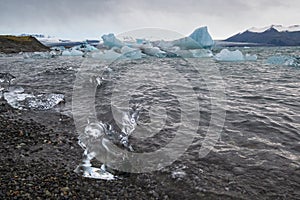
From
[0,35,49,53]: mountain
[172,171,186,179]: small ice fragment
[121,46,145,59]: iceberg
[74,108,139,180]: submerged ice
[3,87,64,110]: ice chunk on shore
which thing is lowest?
[172,171,186,179]: small ice fragment

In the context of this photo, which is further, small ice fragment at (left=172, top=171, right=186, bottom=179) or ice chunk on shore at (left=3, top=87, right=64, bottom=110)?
ice chunk on shore at (left=3, top=87, right=64, bottom=110)

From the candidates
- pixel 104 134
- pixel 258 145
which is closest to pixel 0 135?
pixel 104 134

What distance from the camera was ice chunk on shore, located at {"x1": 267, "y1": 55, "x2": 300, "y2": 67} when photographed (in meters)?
18.8

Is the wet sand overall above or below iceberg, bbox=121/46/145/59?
below

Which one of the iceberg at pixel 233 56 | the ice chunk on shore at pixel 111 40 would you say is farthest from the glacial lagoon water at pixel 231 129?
the ice chunk on shore at pixel 111 40

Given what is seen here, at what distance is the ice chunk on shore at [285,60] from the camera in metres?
18.8

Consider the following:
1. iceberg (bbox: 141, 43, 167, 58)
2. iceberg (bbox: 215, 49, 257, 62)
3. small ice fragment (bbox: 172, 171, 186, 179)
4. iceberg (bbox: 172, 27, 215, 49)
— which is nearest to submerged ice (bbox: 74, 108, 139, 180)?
small ice fragment (bbox: 172, 171, 186, 179)

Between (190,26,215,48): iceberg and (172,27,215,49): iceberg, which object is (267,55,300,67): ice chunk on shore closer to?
(172,27,215,49): iceberg

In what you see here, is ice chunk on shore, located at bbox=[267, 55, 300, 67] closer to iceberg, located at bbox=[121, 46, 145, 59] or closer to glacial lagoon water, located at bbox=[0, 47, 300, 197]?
glacial lagoon water, located at bbox=[0, 47, 300, 197]

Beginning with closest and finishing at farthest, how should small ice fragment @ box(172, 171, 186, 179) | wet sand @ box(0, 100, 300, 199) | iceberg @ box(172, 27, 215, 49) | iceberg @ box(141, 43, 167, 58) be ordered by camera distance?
wet sand @ box(0, 100, 300, 199)
small ice fragment @ box(172, 171, 186, 179)
iceberg @ box(141, 43, 167, 58)
iceberg @ box(172, 27, 215, 49)

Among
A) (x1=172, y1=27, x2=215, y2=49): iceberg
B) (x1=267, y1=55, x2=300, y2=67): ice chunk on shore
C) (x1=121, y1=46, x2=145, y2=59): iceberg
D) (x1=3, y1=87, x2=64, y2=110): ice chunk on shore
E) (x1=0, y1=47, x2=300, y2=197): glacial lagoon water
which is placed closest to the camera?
(x1=0, y1=47, x2=300, y2=197): glacial lagoon water

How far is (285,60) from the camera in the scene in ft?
65.6

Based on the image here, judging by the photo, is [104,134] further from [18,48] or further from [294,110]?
[18,48]

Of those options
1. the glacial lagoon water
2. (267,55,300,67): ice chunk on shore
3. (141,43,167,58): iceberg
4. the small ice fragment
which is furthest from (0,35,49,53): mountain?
the small ice fragment
